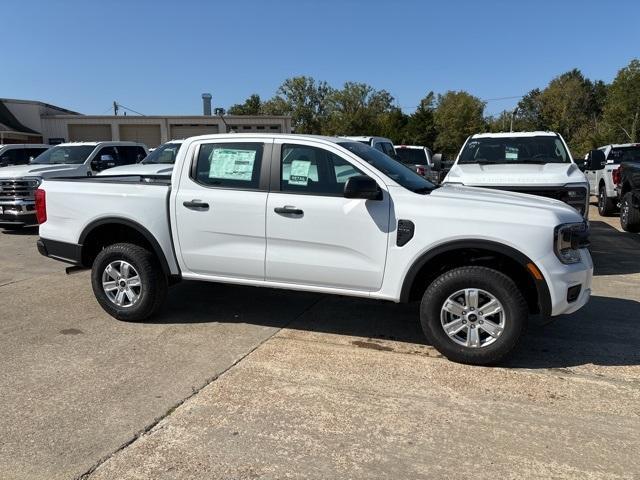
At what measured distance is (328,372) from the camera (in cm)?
435

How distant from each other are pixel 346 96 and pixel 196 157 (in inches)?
2750

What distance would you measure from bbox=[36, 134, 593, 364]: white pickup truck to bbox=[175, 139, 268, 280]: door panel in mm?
11

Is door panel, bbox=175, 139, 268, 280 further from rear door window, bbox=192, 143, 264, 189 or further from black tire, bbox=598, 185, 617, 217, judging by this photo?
black tire, bbox=598, 185, 617, 217

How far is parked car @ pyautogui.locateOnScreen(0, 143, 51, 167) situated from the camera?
15.2 meters

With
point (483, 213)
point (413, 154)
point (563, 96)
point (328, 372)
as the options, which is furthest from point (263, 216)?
point (563, 96)

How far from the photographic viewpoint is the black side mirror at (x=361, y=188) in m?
4.38

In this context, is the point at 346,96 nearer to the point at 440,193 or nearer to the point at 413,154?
the point at 413,154

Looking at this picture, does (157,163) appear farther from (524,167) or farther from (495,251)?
(495,251)

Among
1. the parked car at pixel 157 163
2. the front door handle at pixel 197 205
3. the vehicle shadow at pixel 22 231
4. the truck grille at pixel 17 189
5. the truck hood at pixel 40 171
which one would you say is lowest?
the vehicle shadow at pixel 22 231

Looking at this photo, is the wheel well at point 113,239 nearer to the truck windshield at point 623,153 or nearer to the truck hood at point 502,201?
the truck hood at point 502,201

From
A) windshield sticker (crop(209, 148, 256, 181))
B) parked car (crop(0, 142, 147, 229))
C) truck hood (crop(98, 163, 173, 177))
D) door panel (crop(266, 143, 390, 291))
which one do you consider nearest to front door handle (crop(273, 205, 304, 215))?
door panel (crop(266, 143, 390, 291))

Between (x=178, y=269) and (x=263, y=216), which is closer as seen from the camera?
(x=263, y=216)

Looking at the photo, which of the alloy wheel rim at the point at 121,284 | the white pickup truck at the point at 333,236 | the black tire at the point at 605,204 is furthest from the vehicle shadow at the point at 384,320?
the black tire at the point at 605,204

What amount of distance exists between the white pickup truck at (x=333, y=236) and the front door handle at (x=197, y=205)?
1 centimetres
